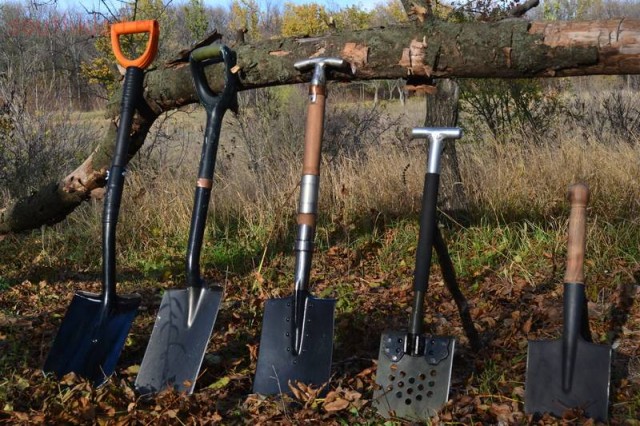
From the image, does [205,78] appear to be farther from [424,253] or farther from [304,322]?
[424,253]

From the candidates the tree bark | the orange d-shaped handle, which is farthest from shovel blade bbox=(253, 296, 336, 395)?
the orange d-shaped handle

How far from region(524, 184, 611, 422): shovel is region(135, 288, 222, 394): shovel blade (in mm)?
1539

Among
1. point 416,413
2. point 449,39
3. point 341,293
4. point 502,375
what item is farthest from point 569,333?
point 341,293

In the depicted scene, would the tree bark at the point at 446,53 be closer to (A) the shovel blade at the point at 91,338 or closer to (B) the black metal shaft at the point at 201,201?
(B) the black metal shaft at the point at 201,201

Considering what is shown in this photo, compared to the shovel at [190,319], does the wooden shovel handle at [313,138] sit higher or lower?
higher

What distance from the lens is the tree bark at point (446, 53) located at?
3.83 m

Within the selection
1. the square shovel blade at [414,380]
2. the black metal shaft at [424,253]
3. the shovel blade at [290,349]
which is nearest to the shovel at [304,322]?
the shovel blade at [290,349]

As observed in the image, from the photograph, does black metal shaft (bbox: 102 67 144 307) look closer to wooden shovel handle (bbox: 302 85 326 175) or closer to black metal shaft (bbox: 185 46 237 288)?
black metal shaft (bbox: 185 46 237 288)

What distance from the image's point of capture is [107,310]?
393 cm

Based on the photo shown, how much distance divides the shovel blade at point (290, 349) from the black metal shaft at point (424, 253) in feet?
1.39

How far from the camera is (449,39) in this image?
4.11 metres

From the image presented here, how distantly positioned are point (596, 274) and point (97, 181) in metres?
3.49

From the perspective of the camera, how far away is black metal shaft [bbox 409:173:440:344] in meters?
3.44

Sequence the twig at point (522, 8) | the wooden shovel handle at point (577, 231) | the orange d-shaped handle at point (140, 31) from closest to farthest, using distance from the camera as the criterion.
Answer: the wooden shovel handle at point (577, 231) < the orange d-shaped handle at point (140, 31) < the twig at point (522, 8)
